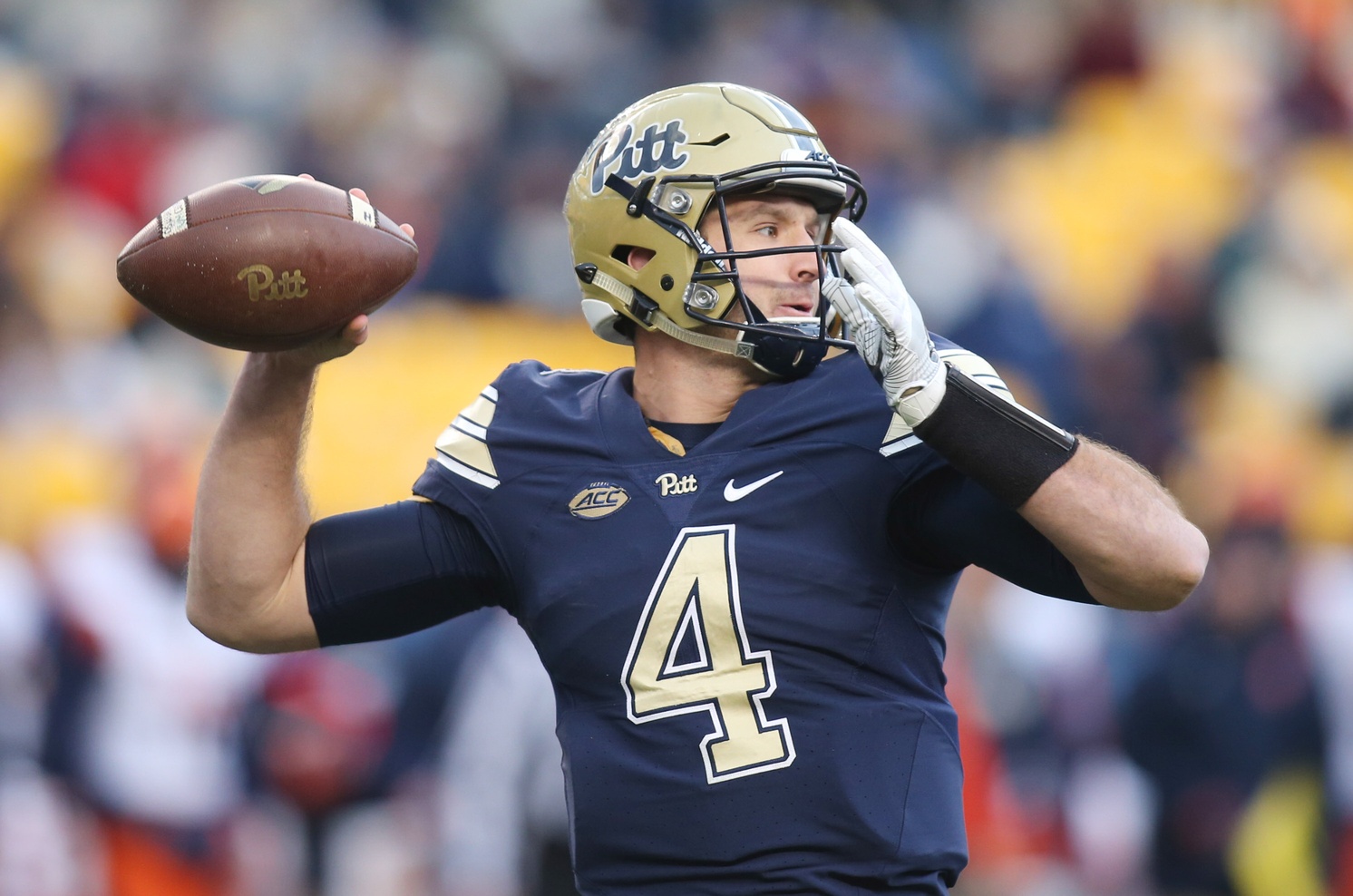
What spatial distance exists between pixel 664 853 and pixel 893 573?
504 mm

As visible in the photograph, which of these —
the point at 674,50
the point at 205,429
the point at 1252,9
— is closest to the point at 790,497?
the point at 205,429

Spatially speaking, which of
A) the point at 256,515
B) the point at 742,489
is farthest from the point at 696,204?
the point at 256,515

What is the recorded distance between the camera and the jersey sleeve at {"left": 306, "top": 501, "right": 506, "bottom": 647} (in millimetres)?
2652

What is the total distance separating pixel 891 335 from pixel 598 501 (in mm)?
534

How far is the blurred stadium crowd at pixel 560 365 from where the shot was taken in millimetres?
5180

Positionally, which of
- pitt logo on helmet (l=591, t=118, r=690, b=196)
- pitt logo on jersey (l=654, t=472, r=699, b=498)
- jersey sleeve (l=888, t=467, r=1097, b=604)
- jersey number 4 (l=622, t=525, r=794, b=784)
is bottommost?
jersey number 4 (l=622, t=525, r=794, b=784)

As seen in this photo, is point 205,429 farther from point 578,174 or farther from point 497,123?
point 578,174

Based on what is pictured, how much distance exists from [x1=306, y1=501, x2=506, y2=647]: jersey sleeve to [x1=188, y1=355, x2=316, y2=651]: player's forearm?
4 cm

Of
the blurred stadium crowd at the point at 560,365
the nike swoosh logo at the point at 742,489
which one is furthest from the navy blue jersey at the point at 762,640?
the blurred stadium crowd at the point at 560,365

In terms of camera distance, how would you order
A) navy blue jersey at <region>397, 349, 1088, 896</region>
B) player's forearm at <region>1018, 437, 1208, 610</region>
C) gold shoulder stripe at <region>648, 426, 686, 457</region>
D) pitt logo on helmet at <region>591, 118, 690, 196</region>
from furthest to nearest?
pitt logo on helmet at <region>591, 118, 690, 196</region>, gold shoulder stripe at <region>648, 426, 686, 457</region>, navy blue jersey at <region>397, 349, 1088, 896</region>, player's forearm at <region>1018, 437, 1208, 610</region>

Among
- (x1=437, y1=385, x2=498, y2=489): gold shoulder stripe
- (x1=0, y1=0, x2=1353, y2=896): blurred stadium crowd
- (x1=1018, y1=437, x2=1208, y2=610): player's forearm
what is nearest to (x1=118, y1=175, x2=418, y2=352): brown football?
(x1=437, y1=385, x2=498, y2=489): gold shoulder stripe

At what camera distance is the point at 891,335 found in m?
2.25

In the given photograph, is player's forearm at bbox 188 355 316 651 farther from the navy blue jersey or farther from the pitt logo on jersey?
the pitt logo on jersey

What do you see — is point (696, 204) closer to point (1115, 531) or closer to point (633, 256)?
point (633, 256)
